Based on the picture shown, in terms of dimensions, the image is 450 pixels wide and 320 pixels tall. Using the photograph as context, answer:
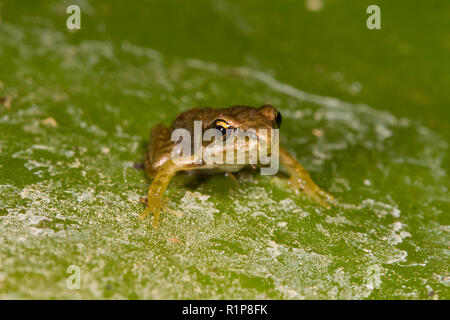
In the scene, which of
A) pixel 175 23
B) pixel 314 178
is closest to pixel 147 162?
pixel 314 178

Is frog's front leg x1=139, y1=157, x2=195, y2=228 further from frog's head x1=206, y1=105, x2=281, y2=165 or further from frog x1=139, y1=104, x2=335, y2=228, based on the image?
frog's head x1=206, y1=105, x2=281, y2=165

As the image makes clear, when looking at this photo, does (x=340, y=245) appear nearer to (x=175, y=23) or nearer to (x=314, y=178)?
(x=314, y=178)

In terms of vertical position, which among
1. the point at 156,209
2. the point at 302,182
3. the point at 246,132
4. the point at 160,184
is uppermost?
the point at 246,132

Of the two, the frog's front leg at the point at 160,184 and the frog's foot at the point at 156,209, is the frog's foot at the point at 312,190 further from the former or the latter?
the frog's foot at the point at 156,209

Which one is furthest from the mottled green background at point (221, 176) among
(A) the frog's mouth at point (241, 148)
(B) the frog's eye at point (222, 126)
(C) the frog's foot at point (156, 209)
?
(B) the frog's eye at point (222, 126)

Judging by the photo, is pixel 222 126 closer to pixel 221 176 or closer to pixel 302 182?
pixel 221 176

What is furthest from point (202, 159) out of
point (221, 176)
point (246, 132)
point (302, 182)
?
point (302, 182)
